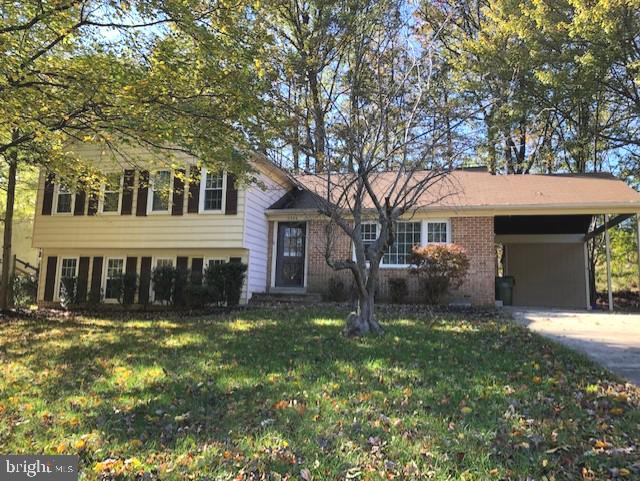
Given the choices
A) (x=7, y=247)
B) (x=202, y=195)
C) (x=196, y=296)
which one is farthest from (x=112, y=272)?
(x=196, y=296)

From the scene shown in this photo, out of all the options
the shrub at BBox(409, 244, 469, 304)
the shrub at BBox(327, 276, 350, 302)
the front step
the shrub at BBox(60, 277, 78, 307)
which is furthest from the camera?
the shrub at BBox(60, 277, 78, 307)

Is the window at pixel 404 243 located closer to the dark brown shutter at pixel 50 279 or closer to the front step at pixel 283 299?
the front step at pixel 283 299

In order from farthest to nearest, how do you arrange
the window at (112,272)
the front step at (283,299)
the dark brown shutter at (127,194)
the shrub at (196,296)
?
the dark brown shutter at (127,194) < the window at (112,272) < the front step at (283,299) < the shrub at (196,296)

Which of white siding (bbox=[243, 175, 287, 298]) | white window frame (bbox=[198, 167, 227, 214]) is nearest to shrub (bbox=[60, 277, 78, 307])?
white window frame (bbox=[198, 167, 227, 214])

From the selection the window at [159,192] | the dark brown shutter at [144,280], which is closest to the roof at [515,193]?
the window at [159,192]

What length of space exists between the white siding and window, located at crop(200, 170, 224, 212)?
3.32ft

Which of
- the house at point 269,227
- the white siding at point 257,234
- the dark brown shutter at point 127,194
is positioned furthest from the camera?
the dark brown shutter at point 127,194

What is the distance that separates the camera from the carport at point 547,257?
54.2 ft

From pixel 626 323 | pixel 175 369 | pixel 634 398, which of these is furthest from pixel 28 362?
pixel 626 323

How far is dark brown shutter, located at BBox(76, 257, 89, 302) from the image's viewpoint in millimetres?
15070

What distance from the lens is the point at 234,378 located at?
18.4 feet

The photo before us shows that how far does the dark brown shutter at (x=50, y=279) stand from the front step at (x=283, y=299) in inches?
285

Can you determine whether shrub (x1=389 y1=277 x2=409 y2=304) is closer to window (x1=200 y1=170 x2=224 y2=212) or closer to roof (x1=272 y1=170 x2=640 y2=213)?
roof (x1=272 y1=170 x2=640 y2=213)

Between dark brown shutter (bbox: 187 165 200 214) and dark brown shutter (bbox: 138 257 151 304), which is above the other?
dark brown shutter (bbox: 187 165 200 214)
